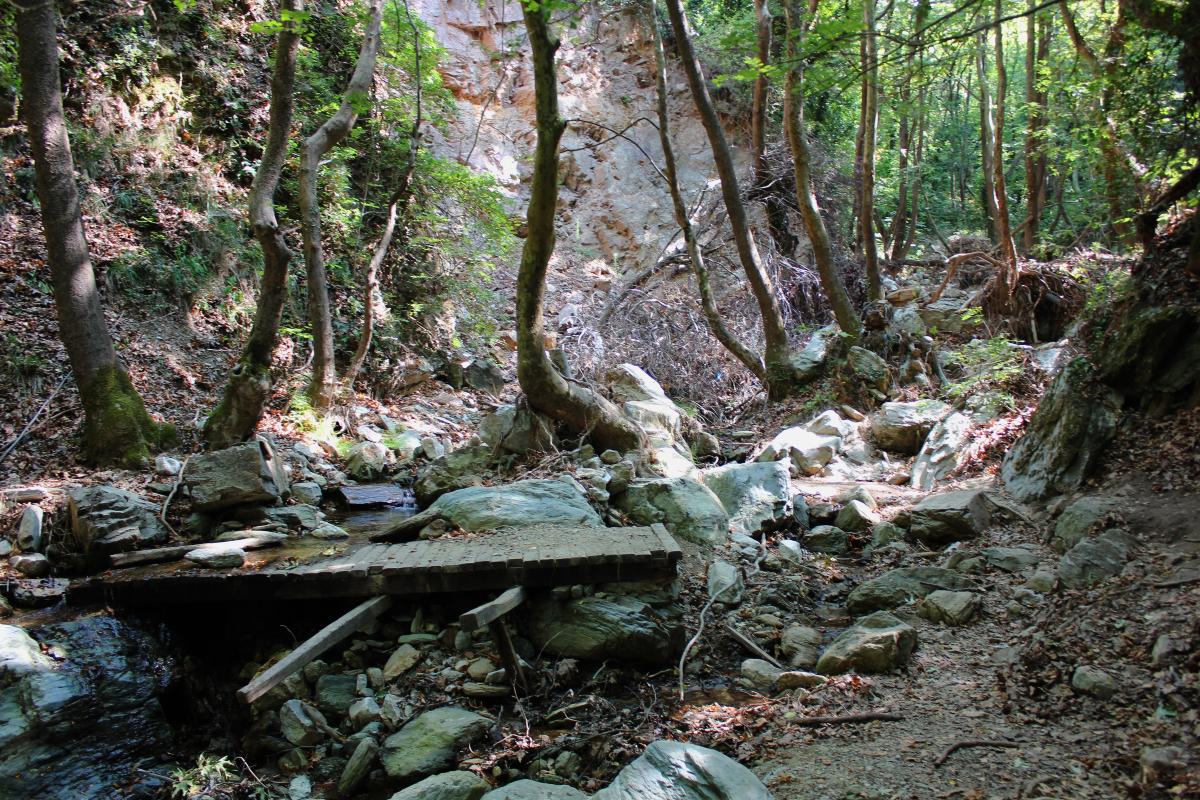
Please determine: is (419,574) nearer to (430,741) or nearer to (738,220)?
(430,741)

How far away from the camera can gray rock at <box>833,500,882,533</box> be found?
6.71 meters

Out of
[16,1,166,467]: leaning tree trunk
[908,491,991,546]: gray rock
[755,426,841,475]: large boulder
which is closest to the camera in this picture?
[908,491,991,546]: gray rock

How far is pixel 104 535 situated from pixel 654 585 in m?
4.24

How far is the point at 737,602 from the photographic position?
5.31m

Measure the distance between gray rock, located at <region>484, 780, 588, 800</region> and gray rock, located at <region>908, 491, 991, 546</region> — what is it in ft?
13.6

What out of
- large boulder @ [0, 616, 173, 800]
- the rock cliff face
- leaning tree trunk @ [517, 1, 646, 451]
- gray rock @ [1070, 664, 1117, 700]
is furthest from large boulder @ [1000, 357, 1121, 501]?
the rock cliff face

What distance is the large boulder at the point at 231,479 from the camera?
6.30m

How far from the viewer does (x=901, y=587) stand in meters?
5.05

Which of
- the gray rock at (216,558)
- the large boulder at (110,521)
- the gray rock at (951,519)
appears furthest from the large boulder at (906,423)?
the large boulder at (110,521)

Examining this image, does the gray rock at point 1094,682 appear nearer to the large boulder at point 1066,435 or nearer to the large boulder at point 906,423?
the large boulder at point 1066,435

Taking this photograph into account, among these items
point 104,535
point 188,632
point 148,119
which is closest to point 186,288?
point 148,119

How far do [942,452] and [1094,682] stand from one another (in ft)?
16.8

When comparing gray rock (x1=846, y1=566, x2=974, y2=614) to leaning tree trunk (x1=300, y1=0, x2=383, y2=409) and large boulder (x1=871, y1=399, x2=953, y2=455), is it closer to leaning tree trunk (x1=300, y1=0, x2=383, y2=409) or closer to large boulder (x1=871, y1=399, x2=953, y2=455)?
large boulder (x1=871, y1=399, x2=953, y2=455)

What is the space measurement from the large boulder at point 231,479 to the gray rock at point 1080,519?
6.52 m
